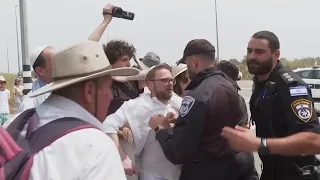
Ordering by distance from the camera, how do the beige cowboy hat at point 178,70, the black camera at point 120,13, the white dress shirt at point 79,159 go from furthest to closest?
the beige cowboy hat at point 178,70
the black camera at point 120,13
the white dress shirt at point 79,159

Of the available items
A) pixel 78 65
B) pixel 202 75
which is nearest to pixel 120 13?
pixel 202 75

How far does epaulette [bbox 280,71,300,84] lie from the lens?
2701 mm

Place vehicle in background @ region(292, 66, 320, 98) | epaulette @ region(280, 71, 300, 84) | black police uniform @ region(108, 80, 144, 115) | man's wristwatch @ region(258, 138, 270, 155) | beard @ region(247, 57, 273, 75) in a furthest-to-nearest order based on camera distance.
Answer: vehicle in background @ region(292, 66, 320, 98), black police uniform @ region(108, 80, 144, 115), beard @ region(247, 57, 273, 75), epaulette @ region(280, 71, 300, 84), man's wristwatch @ region(258, 138, 270, 155)

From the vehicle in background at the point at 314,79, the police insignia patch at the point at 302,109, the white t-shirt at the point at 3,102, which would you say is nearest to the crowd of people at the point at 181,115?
the police insignia patch at the point at 302,109

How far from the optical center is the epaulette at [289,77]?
2701mm

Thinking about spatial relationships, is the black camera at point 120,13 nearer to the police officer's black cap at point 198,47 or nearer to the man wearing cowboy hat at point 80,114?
the police officer's black cap at point 198,47

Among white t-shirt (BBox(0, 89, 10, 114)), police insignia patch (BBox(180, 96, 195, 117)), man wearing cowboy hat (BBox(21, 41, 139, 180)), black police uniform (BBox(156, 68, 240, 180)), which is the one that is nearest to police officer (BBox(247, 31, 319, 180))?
black police uniform (BBox(156, 68, 240, 180))

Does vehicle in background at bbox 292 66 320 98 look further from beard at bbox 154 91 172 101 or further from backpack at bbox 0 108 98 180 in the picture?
backpack at bbox 0 108 98 180

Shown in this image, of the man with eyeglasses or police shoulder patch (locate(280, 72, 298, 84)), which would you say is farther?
the man with eyeglasses

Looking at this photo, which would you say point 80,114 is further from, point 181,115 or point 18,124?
point 181,115

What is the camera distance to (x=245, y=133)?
8.09 ft

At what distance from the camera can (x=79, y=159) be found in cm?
144

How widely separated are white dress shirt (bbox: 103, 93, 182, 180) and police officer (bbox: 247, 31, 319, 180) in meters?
0.70

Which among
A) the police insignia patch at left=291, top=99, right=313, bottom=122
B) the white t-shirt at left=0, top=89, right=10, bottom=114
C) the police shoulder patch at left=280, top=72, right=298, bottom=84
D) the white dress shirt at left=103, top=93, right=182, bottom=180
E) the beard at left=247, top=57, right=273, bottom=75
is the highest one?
the beard at left=247, top=57, right=273, bottom=75
